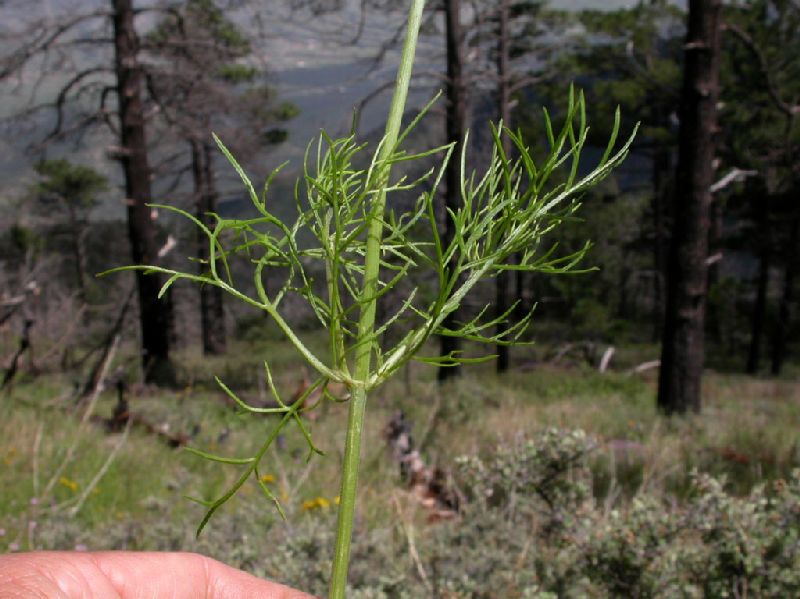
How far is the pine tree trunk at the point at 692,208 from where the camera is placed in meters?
7.00

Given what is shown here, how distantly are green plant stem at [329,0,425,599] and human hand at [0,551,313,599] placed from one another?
1.43ft

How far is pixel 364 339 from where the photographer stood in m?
0.57

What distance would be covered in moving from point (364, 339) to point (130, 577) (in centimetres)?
70

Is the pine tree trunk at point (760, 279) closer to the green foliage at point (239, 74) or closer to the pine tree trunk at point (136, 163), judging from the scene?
the green foliage at point (239, 74)

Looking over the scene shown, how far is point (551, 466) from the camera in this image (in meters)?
2.69

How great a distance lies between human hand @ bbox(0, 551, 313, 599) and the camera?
0.84 metres

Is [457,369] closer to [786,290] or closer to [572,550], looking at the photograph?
[572,550]

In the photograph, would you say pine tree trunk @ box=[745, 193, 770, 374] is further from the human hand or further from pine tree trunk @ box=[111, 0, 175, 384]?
the human hand

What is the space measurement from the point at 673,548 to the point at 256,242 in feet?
6.24

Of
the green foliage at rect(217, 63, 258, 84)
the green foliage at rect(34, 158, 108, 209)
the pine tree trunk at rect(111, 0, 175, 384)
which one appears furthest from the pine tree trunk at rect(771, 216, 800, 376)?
the green foliage at rect(34, 158, 108, 209)

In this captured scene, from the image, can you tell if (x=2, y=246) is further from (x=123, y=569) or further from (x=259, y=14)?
(x=123, y=569)

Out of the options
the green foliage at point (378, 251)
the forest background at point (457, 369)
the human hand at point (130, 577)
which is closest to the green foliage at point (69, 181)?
the forest background at point (457, 369)

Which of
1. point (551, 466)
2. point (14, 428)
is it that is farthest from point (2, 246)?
point (551, 466)

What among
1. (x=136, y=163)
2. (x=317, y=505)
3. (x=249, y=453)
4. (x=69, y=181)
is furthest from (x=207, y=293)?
(x=317, y=505)
